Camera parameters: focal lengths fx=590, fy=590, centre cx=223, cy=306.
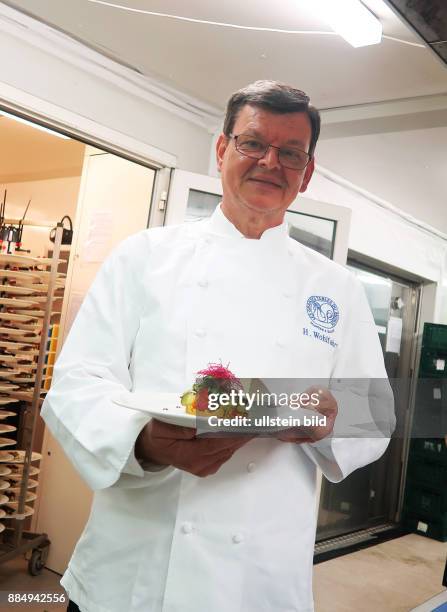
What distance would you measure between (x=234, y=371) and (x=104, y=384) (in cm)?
23

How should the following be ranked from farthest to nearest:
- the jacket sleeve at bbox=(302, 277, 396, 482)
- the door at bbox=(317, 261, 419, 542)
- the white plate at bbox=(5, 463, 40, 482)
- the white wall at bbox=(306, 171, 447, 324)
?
the door at bbox=(317, 261, 419, 542) < the white wall at bbox=(306, 171, 447, 324) < the white plate at bbox=(5, 463, 40, 482) < the jacket sleeve at bbox=(302, 277, 396, 482)

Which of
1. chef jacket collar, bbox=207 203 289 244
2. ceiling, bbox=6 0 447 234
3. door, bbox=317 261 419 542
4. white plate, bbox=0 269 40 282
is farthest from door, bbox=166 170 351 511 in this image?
chef jacket collar, bbox=207 203 289 244

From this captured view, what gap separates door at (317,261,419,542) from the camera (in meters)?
3.88

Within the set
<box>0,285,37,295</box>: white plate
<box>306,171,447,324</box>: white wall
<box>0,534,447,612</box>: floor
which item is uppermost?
<box>306,171,447,324</box>: white wall

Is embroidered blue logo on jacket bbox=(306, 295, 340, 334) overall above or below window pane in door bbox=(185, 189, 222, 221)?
below

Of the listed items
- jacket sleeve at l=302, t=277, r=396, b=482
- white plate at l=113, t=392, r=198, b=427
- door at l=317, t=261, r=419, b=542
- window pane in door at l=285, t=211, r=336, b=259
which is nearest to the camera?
white plate at l=113, t=392, r=198, b=427

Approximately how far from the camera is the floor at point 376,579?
2.93 m

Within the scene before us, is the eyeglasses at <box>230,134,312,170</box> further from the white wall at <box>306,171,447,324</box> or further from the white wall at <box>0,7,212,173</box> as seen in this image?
the white wall at <box>306,171,447,324</box>

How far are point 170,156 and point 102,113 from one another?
0.40 m

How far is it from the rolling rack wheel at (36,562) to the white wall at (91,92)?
2042 millimetres

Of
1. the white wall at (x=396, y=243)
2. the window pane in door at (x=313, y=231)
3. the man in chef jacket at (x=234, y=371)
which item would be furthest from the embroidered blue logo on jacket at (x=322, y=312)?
the white wall at (x=396, y=243)

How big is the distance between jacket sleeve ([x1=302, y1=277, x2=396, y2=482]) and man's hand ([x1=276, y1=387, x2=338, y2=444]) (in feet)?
0.17

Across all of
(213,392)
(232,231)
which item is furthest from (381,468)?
(213,392)

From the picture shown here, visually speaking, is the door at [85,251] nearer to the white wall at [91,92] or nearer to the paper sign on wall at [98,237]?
the paper sign on wall at [98,237]
